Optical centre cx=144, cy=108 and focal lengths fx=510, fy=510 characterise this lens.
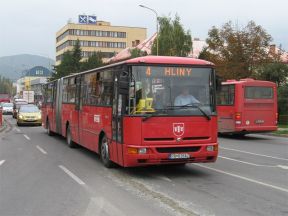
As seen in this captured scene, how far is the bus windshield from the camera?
37.3 ft

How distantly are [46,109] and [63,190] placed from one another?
16899 mm

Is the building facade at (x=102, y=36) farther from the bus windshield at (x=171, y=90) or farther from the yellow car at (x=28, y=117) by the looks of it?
the bus windshield at (x=171, y=90)

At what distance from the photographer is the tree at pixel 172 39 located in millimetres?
71644

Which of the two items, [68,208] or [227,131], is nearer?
[68,208]

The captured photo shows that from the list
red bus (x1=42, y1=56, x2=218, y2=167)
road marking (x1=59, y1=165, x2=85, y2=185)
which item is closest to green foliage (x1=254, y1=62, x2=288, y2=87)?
red bus (x1=42, y1=56, x2=218, y2=167)

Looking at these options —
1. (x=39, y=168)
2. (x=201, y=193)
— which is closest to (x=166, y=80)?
(x=201, y=193)

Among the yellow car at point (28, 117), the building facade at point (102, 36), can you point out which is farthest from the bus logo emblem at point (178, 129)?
the building facade at point (102, 36)

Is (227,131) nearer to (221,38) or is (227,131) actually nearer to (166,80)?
(166,80)

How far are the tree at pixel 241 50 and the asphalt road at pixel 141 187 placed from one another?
2966cm

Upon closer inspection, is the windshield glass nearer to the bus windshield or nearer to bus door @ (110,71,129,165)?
bus door @ (110,71,129,165)

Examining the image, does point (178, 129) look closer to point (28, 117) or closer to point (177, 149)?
point (177, 149)

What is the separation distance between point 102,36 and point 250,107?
411 ft

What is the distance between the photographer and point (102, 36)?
14662 centimetres

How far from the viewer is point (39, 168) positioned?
42.9 ft
